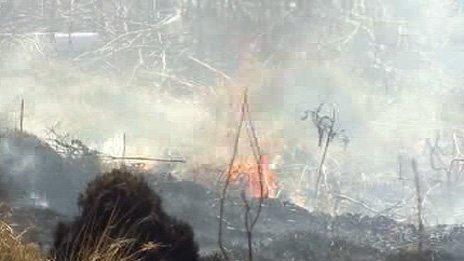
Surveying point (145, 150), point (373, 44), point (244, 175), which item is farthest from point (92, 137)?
point (373, 44)

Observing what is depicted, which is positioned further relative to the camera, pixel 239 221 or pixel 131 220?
pixel 239 221

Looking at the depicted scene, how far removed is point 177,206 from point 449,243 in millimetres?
9616

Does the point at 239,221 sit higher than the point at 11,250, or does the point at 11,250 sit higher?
the point at 11,250

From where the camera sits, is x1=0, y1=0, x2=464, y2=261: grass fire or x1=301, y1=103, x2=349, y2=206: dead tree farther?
x1=301, y1=103, x2=349, y2=206: dead tree

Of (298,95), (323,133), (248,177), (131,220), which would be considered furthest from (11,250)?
(298,95)

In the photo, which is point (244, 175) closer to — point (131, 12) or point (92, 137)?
point (92, 137)

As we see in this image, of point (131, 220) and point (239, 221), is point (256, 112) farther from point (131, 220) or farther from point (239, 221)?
point (131, 220)

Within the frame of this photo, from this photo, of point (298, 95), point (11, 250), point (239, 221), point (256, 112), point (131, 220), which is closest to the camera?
point (11, 250)

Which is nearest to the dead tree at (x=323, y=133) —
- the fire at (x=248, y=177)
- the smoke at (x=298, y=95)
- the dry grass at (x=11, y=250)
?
the smoke at (x=298, y=95)

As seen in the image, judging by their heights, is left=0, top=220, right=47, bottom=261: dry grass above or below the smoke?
below

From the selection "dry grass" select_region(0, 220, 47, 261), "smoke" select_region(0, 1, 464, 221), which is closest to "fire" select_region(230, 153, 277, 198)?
"smoke" select_region(0, 1, 464, 221)

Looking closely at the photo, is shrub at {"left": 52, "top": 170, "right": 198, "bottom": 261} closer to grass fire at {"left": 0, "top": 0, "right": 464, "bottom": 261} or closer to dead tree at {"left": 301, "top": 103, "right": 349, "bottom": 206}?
grass fire at {"left": 0, "top": 0, "right": 464, "bottom": 261}

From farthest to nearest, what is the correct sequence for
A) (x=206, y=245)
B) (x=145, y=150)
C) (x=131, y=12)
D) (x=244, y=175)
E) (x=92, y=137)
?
1. (x=131, y=12)
2. (x=92, y=137)
3. (x=145, y=150)
4. (x=244, y=175)
5. (x=206, y=245)

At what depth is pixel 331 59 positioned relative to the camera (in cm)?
6819
